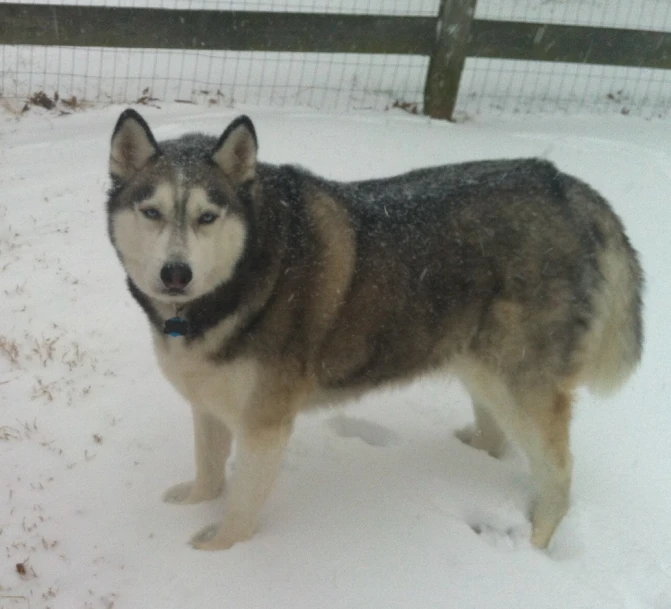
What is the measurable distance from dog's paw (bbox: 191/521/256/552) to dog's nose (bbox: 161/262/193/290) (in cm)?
115

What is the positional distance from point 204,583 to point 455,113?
6177 mm

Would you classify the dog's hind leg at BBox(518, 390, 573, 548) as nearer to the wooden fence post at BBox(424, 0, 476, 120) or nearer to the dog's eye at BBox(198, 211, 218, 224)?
the dog's eye at BBox(198, 211, 218, 224)

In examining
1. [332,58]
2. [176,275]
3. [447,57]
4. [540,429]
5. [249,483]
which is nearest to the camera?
[176,275]

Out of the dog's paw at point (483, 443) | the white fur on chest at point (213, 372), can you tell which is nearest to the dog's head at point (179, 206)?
the white fur on chest at point (213, 372)

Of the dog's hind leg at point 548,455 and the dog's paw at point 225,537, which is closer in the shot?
the dog's paw at point 225,537


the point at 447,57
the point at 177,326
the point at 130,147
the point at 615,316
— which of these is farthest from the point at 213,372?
the point at 447,57

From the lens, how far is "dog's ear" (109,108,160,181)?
246 cm

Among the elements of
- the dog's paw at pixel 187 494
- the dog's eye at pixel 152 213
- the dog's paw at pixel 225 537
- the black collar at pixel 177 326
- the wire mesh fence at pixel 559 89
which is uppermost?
the wire mesh fence at pixel 559 89

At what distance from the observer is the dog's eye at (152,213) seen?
7.89ft

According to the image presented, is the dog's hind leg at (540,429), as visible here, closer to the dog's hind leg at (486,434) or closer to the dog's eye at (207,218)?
the dog's hind leg at (486,434)

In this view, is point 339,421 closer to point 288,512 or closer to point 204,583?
point 288,512

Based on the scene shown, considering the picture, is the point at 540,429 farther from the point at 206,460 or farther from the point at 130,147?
the point at 130,147

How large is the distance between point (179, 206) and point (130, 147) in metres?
0.37

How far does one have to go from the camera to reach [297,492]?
10.6 ft
